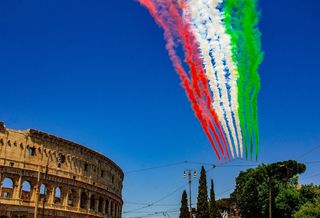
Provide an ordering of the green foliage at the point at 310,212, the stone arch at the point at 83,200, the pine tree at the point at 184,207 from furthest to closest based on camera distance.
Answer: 1. the pine tree at the point at 184,207
2. the stone arch at the point at 83,200
3. the green foliage at the point at 310,212

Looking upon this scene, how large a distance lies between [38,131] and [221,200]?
5705 cm

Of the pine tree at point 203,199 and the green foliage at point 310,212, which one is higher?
the pine tree at point 203,199

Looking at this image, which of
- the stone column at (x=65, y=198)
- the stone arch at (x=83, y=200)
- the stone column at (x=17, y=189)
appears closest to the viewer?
the stone column at (x=17, y=189)

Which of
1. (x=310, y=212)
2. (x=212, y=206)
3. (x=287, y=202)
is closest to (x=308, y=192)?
(x=287, y=202)

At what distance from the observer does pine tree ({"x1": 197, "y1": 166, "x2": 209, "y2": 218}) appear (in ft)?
181

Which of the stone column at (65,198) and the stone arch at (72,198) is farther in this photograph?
the stone arch at (72,198)

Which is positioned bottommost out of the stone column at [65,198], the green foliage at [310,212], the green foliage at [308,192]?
the green foliage at [310,212]

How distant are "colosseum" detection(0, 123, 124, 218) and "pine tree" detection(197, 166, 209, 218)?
42.7ft

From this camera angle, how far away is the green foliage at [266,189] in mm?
51781

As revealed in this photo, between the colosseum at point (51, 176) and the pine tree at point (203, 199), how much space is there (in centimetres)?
1300

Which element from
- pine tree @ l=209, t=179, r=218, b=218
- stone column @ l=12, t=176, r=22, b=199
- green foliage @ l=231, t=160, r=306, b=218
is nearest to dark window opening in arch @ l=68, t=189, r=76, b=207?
stone column @ l=12, t=176, r=22, b=199

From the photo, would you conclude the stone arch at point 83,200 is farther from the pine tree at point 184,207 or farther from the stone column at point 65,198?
the pine tree at point 184,207

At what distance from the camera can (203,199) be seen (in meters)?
55.9

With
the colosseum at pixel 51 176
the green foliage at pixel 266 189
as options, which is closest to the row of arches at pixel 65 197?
the colosseum at pixel 51 176
